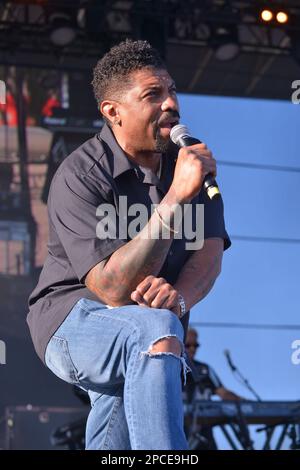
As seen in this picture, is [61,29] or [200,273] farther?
[61,29]

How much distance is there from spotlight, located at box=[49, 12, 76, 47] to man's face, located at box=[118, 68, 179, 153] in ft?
17.1

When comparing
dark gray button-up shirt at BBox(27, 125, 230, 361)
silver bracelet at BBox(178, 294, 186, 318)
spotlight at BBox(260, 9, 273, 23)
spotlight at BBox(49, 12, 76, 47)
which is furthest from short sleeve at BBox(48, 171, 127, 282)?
spotlight at BBox(260, 9, 273, 23)

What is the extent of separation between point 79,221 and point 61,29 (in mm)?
5557

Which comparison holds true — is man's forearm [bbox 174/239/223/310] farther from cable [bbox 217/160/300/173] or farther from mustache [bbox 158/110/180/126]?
cable [bbox 217/160/300/173]

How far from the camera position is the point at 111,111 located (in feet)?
8.82

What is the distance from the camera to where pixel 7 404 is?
24.4ft

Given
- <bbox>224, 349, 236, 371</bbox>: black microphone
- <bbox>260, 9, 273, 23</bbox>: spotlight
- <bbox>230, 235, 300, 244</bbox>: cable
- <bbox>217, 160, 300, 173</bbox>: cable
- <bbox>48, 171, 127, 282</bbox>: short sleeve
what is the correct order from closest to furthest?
<bbox>48, 171, 127, 282</bbox>: short sleeve
<bbox>224, 349, 236, 371</bbox>: black microphone
<bbox>260, 9, 273, 23</bbox>: spotlight
<bbox>230, 235, 300, 244</bbox>: cable
<bbox>217, 160, 300, 173</bbox>: cable

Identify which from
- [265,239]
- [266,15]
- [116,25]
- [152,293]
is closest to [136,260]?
[152,293]

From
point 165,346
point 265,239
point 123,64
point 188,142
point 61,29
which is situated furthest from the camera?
point 265,239

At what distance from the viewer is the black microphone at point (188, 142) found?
2156 millimetres

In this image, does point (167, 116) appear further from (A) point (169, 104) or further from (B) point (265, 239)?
(B) point (265, 239)

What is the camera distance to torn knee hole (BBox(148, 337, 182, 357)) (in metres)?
2.11

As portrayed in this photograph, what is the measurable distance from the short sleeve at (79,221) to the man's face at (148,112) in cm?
23

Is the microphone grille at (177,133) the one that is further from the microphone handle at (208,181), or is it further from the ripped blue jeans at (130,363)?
the ripped blue jeans at (130,363)
